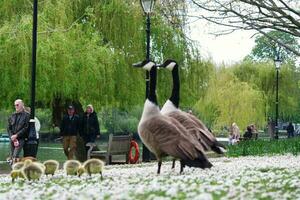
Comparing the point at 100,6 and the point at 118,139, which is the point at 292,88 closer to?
the point at 100,6

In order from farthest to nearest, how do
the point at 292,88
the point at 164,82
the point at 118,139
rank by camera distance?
the point at 292,88, the point at 164,82, the point at 118,139

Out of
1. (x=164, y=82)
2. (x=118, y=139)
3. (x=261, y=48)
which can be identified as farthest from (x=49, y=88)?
(x=261, y=48)

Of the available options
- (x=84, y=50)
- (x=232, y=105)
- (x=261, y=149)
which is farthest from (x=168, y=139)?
(x=232, y=105)

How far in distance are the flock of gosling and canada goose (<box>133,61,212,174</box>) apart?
108 centimetres

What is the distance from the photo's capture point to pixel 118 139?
76.7ft

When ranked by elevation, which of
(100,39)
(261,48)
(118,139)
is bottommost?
(118,139)

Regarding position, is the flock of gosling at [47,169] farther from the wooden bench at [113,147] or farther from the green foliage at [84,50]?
the green foliage at [84,50]

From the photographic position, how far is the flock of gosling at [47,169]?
11.6 m

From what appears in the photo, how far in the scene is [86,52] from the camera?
26.4m

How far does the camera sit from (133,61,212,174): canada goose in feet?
39.1

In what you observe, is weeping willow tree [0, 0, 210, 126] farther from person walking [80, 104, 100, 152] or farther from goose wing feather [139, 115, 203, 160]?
goose wing feather [139, 115, 203, 160]

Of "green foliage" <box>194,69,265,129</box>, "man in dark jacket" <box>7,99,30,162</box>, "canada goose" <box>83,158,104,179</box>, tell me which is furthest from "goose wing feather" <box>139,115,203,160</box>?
"green foliage" <box>194,69,265,129</box>

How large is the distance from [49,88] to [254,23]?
8.46m

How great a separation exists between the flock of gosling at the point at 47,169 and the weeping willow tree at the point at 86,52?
39.9 ft
